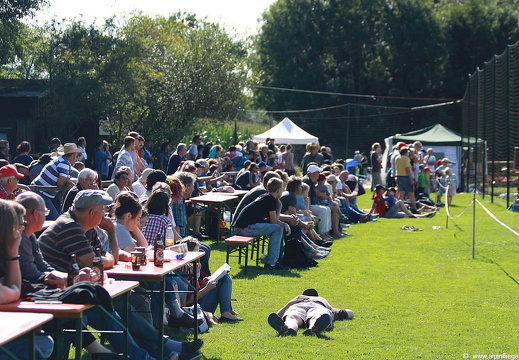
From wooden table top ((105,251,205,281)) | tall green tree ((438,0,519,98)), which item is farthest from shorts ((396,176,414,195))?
tall green tree ((438,0,519,98))

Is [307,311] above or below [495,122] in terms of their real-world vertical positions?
below

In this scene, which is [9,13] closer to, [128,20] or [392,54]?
[128,20]

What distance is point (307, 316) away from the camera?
787 centimetres

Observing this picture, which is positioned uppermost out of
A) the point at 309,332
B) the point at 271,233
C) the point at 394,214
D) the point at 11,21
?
the point at 11,21

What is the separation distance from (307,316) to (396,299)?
205 cm

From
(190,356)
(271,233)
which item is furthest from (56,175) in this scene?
(190,356)

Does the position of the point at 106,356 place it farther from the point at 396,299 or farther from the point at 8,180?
the point at 396,299

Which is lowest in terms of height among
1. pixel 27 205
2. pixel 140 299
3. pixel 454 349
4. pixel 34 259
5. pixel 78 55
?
pixel 454 349

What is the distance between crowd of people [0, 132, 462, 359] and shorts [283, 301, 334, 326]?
0.03m

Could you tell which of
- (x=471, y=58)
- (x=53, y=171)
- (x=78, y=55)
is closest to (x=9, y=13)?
(x=78, y=55)

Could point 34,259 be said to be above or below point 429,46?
below

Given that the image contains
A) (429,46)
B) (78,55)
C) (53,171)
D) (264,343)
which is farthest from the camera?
(429,46)

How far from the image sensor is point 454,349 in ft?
23.6

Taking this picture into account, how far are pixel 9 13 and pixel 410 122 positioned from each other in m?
25.1
